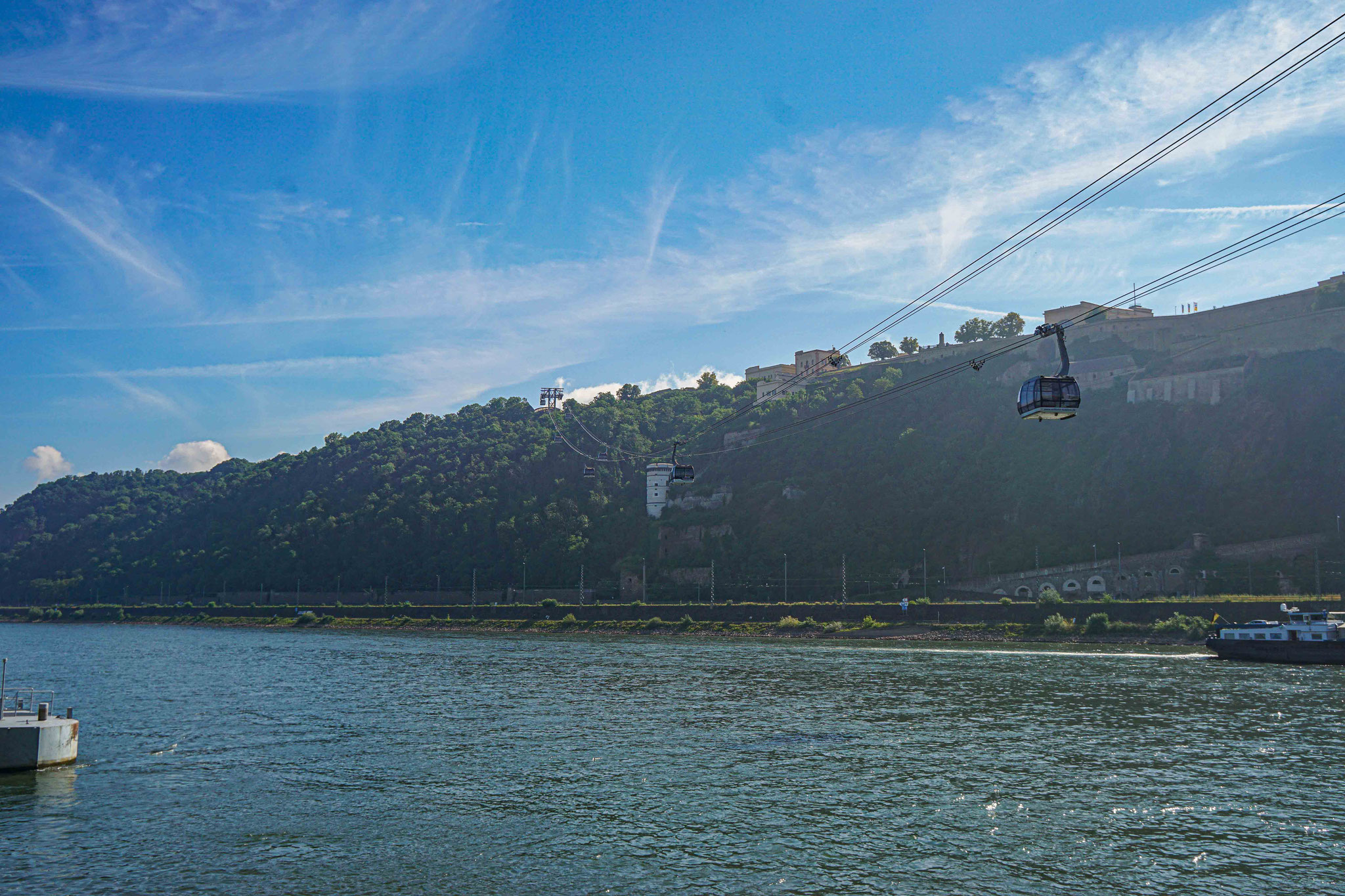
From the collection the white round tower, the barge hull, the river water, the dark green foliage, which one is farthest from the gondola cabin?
the white round tower

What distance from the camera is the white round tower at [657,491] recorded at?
113306 mm

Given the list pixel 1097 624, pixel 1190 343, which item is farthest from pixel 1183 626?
pixel 1190 343

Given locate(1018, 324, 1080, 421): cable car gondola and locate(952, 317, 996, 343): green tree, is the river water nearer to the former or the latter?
locate(1018, 324, 1080, 421): cable car gondola

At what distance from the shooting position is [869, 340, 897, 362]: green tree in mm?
147000

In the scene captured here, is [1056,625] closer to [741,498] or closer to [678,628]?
[678,628]

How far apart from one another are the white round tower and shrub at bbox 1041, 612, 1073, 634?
59957mm

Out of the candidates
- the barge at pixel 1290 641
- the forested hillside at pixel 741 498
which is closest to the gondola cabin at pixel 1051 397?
the barge at pixel 1290 641

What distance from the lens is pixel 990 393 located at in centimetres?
11044

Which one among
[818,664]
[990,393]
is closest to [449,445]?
[990,393]

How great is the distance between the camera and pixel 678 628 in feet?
242

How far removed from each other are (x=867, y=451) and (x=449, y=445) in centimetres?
7299

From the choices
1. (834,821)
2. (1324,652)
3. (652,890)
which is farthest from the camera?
(1324,652)

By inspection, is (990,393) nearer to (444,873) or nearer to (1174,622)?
(1174,622)

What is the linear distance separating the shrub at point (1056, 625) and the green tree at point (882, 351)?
9146 cm
